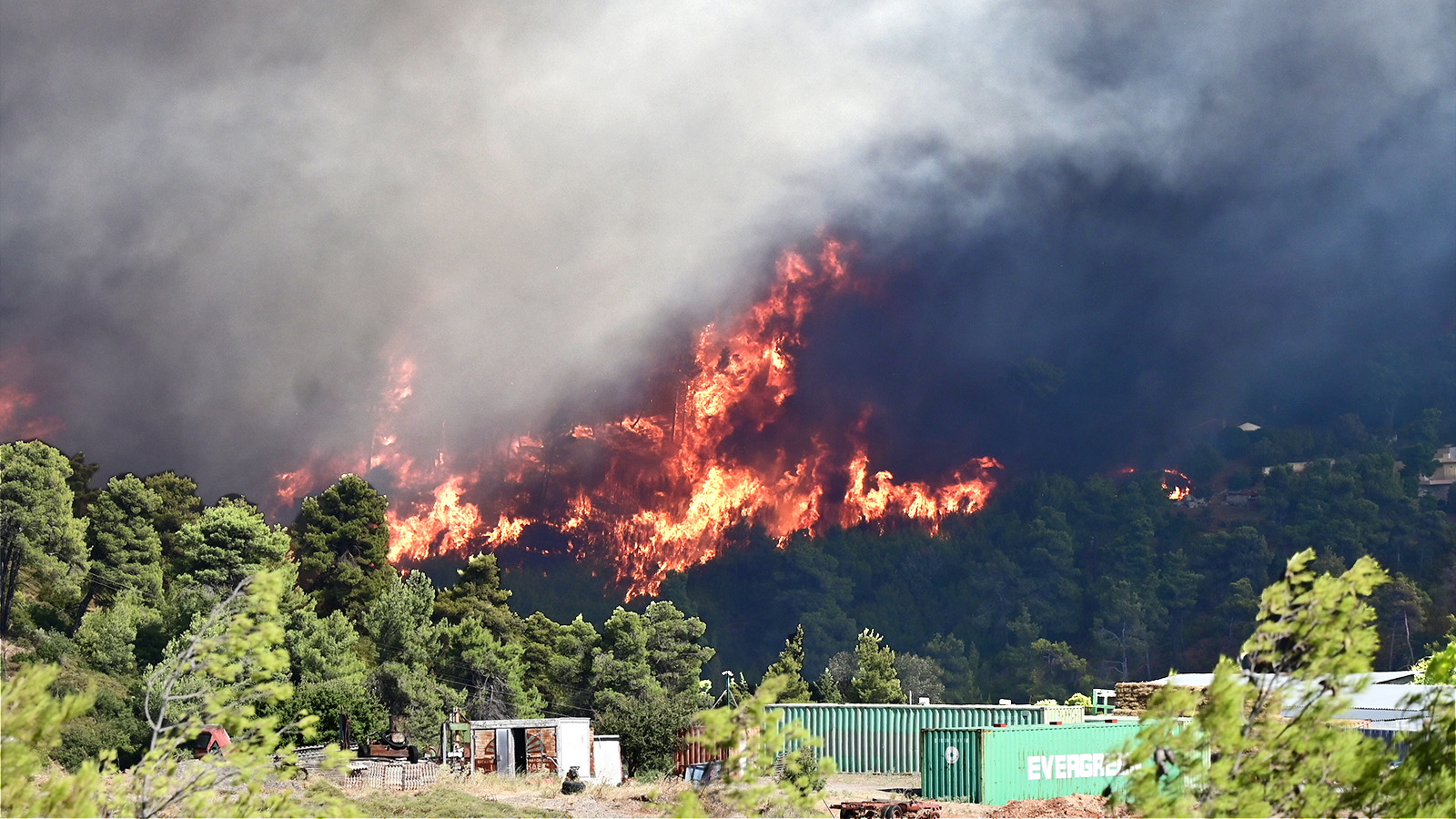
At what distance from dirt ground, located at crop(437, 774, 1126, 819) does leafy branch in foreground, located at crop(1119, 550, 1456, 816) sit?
31.9 m

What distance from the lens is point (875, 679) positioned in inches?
4562

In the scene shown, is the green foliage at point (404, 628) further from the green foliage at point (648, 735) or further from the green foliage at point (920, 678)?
the green foliage at point (920, 678)

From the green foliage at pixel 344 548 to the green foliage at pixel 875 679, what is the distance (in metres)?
45.5

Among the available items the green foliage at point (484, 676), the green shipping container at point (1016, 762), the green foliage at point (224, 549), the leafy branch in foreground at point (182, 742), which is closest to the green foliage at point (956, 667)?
the green foliage at point (484, 676)

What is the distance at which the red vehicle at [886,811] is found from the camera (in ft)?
151

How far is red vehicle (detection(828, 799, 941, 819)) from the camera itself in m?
45.9

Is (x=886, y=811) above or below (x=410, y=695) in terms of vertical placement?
A: below

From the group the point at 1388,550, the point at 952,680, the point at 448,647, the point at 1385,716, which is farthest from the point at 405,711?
the point at 1388,550

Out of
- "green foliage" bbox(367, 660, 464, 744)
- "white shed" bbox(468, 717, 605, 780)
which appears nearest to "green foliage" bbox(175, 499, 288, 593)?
"green foliage" bbox(367, 660, 464, 744)

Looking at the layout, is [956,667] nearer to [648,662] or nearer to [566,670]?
[648,662]

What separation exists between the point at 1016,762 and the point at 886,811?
8562 mm

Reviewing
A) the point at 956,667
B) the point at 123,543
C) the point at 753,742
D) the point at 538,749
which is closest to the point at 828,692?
the point at 538,749

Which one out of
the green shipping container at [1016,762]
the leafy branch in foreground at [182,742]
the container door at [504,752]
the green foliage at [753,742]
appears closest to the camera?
the green foliage at [753,742]

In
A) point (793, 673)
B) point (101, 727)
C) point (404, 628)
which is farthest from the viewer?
point (793, 673)
